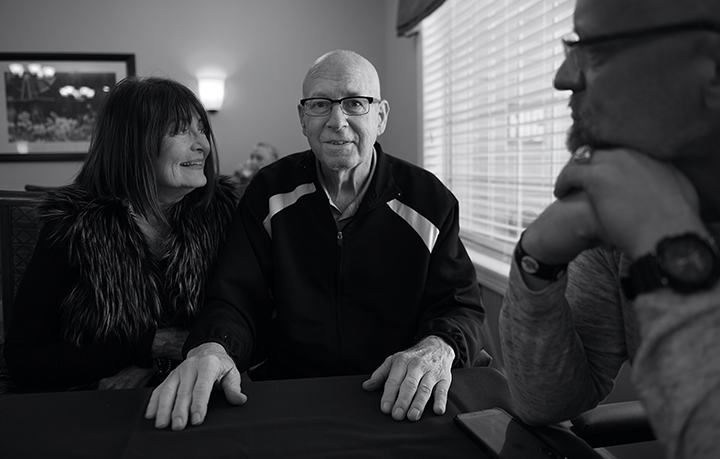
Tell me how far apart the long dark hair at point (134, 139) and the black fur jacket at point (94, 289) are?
6 centimetres

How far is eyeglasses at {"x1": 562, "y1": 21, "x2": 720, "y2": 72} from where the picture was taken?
548 mm

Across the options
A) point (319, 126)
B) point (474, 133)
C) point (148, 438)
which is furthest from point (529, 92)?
point (148, 438)

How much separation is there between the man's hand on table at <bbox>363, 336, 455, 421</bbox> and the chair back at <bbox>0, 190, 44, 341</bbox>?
116 centimetres

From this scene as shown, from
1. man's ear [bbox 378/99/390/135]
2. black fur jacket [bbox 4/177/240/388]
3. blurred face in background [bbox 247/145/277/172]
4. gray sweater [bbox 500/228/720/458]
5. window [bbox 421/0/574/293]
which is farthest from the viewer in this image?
A: blurred face in background [bbox 247/145/277/172]

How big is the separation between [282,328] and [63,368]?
509mm

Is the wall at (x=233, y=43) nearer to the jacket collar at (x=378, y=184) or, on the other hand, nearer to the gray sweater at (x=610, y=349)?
the jacket collar at (x=378, y=184)

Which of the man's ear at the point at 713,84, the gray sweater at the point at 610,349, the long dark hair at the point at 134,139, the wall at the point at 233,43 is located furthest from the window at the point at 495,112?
the man's ear at the point at 713,84

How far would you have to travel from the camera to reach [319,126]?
1.52 meters

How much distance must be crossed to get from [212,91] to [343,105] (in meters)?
3.31

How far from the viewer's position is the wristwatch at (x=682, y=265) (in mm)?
501

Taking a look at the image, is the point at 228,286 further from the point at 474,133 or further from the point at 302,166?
the point at 474,133

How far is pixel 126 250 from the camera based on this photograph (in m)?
1.33

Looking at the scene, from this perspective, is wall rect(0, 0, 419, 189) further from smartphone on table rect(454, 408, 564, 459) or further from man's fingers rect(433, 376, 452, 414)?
smartphone on table rect(454, 408, 564, 459)

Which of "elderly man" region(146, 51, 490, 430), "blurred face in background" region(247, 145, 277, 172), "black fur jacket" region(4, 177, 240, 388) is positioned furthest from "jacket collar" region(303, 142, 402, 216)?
"blurred face in background" region(247, 145, 277, 172)
